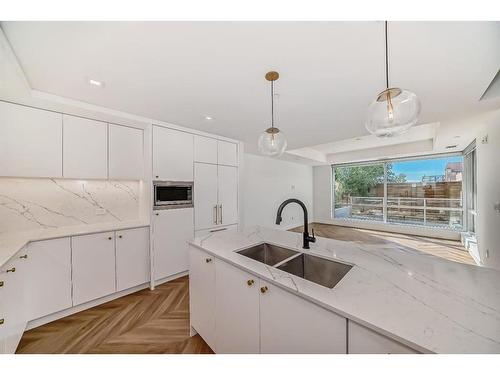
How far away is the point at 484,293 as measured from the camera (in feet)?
2.68

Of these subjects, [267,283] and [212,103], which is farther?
[212,103]

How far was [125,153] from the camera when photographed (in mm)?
2508

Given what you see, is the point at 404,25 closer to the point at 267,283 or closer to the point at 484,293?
the point at 484,293

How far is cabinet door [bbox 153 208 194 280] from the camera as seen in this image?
2.62 m

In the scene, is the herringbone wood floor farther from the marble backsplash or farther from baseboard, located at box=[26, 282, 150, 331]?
the marble backsplash

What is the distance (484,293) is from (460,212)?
5860 mm

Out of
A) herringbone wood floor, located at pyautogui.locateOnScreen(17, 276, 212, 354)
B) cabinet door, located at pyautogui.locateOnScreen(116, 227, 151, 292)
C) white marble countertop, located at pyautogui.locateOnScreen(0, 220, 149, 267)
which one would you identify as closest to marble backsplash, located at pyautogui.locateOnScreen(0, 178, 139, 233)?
white marble countertop, located at pyautogui.locateOnScreen(0, 220, 149, 267)

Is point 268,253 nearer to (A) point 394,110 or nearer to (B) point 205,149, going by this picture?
(A) point 394,110

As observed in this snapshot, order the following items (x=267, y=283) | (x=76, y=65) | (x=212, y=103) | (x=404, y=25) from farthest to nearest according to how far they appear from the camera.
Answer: (x=212, y=103), (x=76, y=65), (x=404, y=25), (x=267, y=283)

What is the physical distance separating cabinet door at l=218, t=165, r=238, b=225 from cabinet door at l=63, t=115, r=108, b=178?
1631mm

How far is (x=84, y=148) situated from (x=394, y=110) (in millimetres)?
2956
